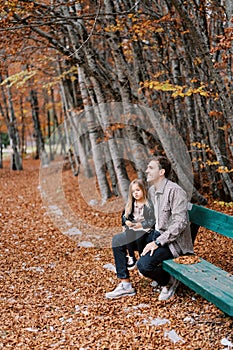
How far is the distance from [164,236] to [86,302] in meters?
1.11

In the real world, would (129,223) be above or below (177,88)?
below

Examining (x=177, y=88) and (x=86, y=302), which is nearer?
(x=86, y=302)

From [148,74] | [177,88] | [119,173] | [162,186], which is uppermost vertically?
[148,74]

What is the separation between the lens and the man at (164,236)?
4.30 metres

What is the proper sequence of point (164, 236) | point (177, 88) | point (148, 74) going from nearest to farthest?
point (164, 236) → point (177, 88) → point (148, 74)

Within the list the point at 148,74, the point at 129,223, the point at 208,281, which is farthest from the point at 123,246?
the point at 148,74

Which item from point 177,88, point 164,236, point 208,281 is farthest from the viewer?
point 177,88

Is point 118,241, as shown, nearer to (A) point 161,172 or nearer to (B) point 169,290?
(B) point 169,290

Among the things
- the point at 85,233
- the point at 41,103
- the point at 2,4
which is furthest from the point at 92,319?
the point at 41,103

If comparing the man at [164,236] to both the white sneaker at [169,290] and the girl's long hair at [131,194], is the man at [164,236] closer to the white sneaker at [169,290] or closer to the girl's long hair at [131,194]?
the white sneaker at [169,290]

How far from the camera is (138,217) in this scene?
492cm

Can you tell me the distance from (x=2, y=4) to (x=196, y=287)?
179 inches

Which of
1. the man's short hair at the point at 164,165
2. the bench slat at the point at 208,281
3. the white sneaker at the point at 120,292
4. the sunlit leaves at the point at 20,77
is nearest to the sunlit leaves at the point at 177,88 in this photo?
the man's short hair at the point at 164,165

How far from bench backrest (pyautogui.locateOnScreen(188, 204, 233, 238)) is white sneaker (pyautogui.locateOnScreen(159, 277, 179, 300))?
2.24 ft
